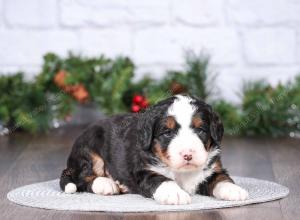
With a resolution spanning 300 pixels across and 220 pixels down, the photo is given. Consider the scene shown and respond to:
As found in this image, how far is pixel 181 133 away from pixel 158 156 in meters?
0.15

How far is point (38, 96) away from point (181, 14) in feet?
3.60

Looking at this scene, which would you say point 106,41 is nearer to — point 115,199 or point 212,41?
point 212,41

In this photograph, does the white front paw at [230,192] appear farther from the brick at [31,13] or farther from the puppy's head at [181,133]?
the brick at [31,13]

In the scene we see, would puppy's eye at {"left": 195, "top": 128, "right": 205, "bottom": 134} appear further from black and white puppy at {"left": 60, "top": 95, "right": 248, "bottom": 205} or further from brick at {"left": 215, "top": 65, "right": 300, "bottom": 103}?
brick at {"left": 215, "top": 65, "right": 300, "bottom": 103}

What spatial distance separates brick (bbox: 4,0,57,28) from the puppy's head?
2616 millimetres

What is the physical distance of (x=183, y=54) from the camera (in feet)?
18.7

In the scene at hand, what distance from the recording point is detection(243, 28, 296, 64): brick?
568cm

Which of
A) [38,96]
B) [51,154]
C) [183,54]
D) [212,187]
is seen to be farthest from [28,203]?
[183,54]

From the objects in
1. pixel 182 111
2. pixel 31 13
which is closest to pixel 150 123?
pixel 182 111

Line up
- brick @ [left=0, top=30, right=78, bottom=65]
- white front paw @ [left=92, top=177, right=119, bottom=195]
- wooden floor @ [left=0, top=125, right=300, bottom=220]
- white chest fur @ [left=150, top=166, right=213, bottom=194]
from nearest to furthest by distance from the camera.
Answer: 1. wooden floor @ [left=0, top=125, right=300, bottom=220]
2. white chest fur @ [left=150, top=166, right=213, bottom=194]
3. white front paw @ [left=92, top=177, right=119, bottom=195]
4. brick @ [left=0, top=30, right=78, bottom=65]

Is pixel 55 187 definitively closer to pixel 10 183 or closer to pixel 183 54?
pixel 10 183

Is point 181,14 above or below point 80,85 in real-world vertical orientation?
above

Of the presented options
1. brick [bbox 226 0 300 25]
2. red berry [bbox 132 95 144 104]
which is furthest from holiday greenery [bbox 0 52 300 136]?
brick [bbox 226 0 300 25]

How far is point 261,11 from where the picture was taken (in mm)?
5676
